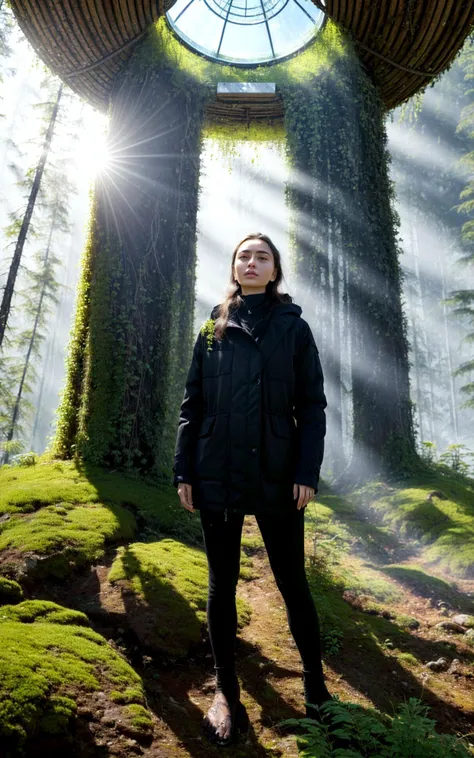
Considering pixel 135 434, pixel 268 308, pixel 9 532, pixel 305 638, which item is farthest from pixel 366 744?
pixel 135 434

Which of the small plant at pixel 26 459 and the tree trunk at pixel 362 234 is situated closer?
the small plant at pixel 26 459

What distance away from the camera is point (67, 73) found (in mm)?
8750

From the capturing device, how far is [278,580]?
241 cm

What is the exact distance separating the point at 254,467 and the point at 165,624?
1.47 m

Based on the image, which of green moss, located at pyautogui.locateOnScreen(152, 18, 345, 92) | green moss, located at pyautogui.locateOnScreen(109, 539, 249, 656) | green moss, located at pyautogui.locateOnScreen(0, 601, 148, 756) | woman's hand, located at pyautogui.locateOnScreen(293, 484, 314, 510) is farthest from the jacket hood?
green moss, located at pyautogui.locateOnScreen(152, 18, 345, 92)

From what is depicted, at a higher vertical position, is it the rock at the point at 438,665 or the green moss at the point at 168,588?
the green moss at the point at 168,588

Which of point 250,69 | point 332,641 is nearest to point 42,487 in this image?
point 332,641

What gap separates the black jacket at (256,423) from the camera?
2.33 m

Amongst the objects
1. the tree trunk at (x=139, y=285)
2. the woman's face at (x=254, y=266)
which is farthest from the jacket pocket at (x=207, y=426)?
the tree trunk at (x=139, y=285)

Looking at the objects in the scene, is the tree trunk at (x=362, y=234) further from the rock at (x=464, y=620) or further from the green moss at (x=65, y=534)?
the green moss at (x=65, y=534)

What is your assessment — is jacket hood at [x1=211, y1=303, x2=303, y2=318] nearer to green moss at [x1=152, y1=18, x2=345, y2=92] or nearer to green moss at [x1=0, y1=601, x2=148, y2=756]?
green moss at [x1=0, y1=601, x2=148, y2=756]

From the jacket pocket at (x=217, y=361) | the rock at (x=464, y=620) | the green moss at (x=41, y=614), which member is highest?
the jacket pocket at (x=217, y=361)

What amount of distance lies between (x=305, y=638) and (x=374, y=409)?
6.97m

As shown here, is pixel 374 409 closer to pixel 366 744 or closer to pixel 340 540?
pixel 340 540
